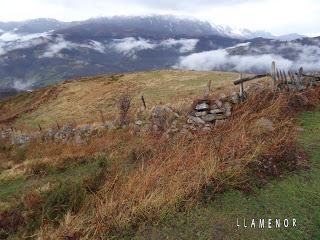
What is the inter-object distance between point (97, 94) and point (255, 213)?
56211 mm

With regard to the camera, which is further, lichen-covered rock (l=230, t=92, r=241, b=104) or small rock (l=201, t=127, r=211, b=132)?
lichen-covered rock (l=230, t=92, r=241, b=104)

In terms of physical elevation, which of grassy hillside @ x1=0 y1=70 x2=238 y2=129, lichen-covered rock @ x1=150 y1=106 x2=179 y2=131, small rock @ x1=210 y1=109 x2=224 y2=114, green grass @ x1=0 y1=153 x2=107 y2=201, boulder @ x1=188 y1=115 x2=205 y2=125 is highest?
small rock @ x1=210 y1=109 x2=224 y2=114

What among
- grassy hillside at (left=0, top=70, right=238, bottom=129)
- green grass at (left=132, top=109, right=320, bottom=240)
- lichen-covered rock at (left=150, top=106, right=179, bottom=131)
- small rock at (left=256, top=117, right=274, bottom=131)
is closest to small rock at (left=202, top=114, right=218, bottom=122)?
lichen-covered rock at (left=150, top=106, right=179, bottom=131)

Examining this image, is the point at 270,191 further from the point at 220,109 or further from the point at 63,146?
the point at 63,146

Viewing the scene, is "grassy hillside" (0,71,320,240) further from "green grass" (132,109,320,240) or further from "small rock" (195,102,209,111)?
"small rock" (195,102,209,111)

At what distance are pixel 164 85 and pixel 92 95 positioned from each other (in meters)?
11.4

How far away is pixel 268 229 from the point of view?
9.63 meters

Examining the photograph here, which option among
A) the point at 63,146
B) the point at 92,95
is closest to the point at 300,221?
the point at 63,146

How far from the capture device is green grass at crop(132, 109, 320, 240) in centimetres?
945

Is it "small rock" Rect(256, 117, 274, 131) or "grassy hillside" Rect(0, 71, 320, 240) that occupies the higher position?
"small rock" Rect(256, 117, 274, 131)

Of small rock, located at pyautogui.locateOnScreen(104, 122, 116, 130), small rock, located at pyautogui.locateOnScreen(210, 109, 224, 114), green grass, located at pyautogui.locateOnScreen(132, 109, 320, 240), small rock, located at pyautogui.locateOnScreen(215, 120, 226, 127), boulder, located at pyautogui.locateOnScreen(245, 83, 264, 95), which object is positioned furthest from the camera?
small rock, located at pyautogui.locateOnScreen(104, 122, 116, 130)

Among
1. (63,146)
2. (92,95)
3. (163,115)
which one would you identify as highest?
(163,115)

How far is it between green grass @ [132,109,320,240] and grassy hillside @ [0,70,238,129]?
118 ft

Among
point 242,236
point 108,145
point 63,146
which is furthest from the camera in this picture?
point 63,146
